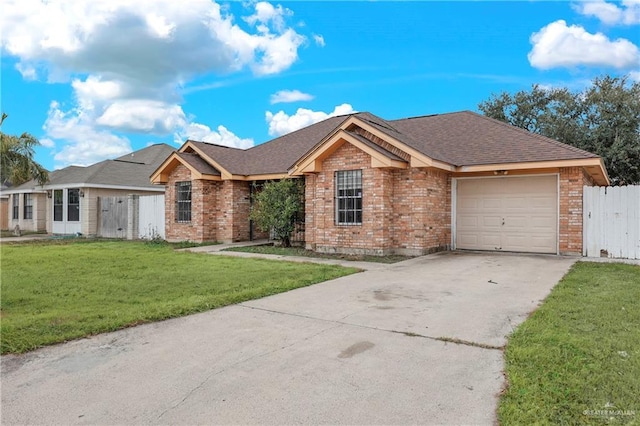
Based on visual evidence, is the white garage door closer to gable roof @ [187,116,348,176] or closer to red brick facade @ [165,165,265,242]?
gable roof @ [187,116,348,176]

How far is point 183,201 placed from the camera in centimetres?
1817

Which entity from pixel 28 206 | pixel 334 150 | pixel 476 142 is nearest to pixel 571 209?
pixel 476 142

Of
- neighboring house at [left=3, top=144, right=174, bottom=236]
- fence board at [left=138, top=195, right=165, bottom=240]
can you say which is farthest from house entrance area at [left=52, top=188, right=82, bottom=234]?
fence board at [left=138, top=195, right=165, bottom=240]

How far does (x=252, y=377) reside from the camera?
12.4 ft

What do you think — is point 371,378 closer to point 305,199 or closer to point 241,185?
point 305,199

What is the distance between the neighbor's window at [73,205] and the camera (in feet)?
75.0

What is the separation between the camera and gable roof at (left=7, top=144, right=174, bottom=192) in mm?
22609

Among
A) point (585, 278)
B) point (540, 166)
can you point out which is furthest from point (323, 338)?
point (540, 166)

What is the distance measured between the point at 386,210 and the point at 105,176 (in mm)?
17125

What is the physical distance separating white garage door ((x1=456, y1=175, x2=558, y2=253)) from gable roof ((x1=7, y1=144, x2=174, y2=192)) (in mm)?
18141

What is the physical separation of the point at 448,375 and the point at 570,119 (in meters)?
27.2

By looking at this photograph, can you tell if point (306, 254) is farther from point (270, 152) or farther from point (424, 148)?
point (270, 152)

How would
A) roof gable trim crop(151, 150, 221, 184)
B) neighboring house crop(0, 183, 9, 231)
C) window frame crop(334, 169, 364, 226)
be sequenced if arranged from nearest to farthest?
window frame crop(334, 169, 364, 226), roof gable trim crop(151, 150, 221, 184), neighboring house crop(0, 183, 9, 231)

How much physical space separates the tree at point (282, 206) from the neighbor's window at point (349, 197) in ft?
6.85
